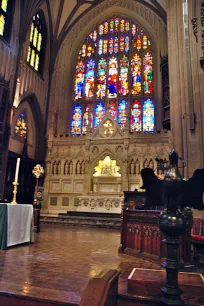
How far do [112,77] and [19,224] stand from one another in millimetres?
13738

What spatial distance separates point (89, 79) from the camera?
17.4 meters

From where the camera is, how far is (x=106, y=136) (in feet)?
46.6

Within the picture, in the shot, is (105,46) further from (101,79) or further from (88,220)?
(88,220)

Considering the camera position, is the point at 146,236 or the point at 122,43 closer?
the point at 146,236

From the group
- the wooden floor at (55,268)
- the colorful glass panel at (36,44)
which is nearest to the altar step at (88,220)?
the wooden floor at (55,268)

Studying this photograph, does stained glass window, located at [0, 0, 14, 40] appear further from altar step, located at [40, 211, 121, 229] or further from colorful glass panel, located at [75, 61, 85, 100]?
altar step, located at [40, 211, 121, 229]

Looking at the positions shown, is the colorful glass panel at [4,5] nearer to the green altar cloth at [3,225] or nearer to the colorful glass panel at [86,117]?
the colorful glass panel at [86,117]

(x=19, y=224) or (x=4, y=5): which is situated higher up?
(x=4, y=5)

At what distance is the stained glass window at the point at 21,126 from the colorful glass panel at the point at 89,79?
4.62 meters

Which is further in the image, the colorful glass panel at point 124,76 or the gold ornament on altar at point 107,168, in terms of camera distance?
the colorful glass panel at point 124,76

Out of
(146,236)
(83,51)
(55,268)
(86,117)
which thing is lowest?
(55,268)

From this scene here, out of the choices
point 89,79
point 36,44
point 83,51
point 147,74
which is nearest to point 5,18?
point 36,44

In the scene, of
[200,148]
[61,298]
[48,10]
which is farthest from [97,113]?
[61,298]

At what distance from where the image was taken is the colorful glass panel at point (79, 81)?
17359 millimetres
